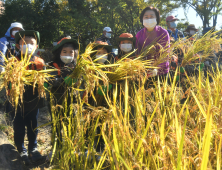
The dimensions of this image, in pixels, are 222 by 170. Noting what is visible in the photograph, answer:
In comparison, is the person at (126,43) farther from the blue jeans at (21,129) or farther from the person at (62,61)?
the blue jeans at (21,129)

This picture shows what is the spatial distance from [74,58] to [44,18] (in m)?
8.20

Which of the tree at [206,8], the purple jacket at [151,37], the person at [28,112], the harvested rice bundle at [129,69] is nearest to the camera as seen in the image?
the harvested rice bundle at [129,69]

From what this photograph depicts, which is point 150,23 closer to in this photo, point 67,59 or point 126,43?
point 126,43

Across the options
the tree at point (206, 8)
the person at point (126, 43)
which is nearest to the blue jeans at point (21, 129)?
the person at point (126, 43)

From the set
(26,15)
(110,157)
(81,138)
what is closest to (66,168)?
(81,138)

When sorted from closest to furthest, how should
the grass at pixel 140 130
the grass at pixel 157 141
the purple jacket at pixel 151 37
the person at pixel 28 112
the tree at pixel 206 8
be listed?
the grass at pixel 157 141 → the grass at pixel 140 130 → the person at pixel 28 112 → the purple jacket at pixel 151 37 → the tree at pixel 206 8

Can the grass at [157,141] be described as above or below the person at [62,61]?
below

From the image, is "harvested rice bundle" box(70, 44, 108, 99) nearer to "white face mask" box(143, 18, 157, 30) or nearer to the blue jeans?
the blue jeans

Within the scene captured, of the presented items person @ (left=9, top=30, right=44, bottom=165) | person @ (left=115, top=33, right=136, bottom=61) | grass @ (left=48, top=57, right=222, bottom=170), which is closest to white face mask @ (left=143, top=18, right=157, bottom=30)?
person @ (left=115, top=33, right=136, bottom=61)

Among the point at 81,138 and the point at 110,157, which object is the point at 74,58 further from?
the point at 110,157

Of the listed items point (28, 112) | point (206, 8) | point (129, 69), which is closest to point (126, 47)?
point (129, 69)

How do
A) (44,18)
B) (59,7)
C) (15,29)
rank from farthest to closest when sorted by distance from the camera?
(59,7)
(44,18)
(15,29)

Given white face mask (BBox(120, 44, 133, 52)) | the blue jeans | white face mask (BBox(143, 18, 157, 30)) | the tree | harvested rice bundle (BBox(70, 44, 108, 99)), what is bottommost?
the blue jeans

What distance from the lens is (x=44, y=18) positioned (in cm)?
971
